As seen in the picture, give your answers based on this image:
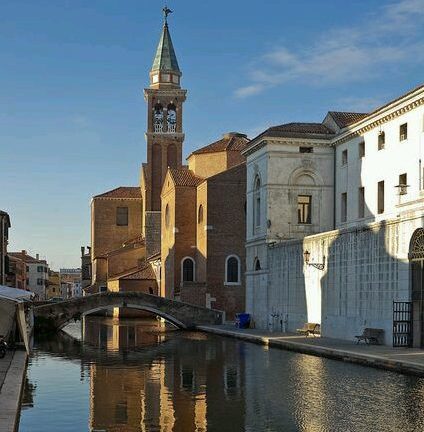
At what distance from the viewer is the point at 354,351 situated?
78.1ft

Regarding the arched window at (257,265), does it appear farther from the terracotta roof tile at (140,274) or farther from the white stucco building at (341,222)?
the terracotta roof tile at (140,274)

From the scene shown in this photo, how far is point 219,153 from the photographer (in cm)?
5728

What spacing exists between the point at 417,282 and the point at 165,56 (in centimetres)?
5367

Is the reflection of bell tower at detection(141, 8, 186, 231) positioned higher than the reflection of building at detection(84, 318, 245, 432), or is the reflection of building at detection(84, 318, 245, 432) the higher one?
the reflection of bell tower at detection(141, 8, 186, 231)

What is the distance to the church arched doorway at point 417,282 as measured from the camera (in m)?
25.4

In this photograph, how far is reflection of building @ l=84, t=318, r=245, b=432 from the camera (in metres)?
13.3

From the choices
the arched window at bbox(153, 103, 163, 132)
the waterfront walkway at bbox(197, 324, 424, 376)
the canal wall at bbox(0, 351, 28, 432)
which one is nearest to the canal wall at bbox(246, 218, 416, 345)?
the waterfront walkway at bbox(197, 324, 424, 376)

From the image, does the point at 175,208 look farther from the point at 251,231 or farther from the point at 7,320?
the point at 7,320

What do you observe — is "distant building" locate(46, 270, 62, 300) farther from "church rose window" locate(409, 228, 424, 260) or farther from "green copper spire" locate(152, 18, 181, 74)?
"church rose window" locate(409, 228, 424, 260)

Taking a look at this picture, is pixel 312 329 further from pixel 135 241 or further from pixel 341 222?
pixel 135 241

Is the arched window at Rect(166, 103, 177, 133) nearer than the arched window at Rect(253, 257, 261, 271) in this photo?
No

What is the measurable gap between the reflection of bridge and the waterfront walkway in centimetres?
1027

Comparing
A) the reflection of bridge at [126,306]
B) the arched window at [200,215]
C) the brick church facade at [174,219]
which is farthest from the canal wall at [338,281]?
the arched window at [200,215]

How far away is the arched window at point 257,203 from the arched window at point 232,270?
9185 millimetres
